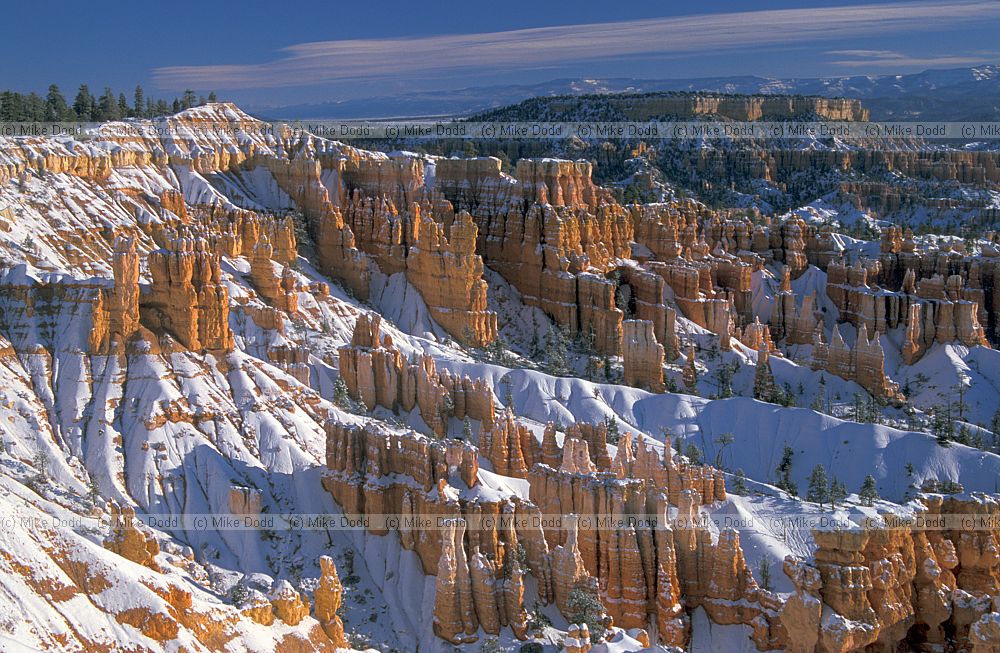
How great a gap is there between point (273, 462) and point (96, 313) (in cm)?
1245

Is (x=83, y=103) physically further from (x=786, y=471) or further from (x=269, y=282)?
(x=786, y=471)

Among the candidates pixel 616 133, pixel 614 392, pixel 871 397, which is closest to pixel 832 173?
pixel 616 133

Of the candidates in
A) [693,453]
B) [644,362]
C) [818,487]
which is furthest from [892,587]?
[644,362]

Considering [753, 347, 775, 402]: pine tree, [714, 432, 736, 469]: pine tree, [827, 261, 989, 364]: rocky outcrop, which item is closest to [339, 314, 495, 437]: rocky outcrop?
[714, 432, 736, 469]: pine tree

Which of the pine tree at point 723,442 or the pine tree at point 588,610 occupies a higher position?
the pine tree at point 588,610

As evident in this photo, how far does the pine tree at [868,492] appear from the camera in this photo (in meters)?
57.5

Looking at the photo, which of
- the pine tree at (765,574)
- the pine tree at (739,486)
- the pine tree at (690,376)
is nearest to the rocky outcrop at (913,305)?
the pine tree at (690,376)

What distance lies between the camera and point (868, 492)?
59.4m

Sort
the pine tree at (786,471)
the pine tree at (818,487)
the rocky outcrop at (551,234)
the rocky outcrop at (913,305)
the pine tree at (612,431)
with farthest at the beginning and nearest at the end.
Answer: the rocky outcrop at (551,234) < the rocky outcrop at (913,305) < the pine tree at (612,431) < the pine tree at (786,471) < the pine tree at (818,487)

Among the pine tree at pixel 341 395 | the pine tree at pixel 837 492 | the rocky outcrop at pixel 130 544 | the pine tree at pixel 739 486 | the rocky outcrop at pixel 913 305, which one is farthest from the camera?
the rocky outcrop at pixel 913 305

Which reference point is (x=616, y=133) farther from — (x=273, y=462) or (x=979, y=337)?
(x=273, y=462)

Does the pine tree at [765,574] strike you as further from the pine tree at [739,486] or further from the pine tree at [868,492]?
the pine tree at [868,492]

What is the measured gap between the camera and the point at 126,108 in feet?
390

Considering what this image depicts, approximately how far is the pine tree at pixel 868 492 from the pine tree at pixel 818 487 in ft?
6.02
